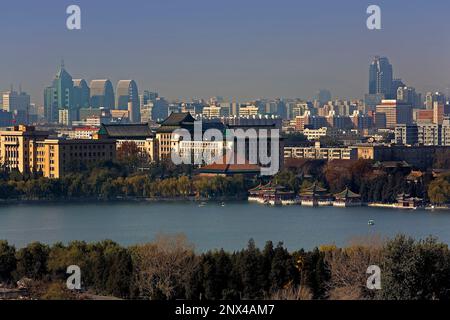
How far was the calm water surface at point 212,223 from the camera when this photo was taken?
1064 centimetres

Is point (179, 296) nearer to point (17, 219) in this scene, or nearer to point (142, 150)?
point (17, 219)

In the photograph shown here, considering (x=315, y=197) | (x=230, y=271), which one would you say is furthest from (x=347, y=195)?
(x=230, y=271)

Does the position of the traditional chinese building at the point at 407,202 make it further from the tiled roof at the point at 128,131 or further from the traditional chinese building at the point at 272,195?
the tiled roof at the point at 128,131

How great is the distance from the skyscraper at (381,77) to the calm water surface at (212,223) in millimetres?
15550

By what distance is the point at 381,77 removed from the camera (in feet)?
109

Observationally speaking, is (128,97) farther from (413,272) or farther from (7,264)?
(413,272)

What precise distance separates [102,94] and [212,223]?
80.5 feet

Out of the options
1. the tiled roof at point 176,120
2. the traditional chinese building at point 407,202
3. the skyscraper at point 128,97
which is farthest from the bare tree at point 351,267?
the skyscraper at point 128,97

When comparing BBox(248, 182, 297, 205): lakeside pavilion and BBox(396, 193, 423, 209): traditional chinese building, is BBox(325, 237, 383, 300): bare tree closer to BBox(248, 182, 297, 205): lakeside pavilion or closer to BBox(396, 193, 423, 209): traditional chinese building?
BBox(396, 193, 423, 209): traditional chinese building

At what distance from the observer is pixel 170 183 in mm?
17484

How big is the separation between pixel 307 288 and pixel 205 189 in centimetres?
1085

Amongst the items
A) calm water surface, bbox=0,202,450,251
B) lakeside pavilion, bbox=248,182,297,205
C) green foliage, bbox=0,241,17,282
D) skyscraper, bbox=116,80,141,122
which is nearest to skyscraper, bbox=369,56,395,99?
skyscraper, bbox=116,80,141,122
